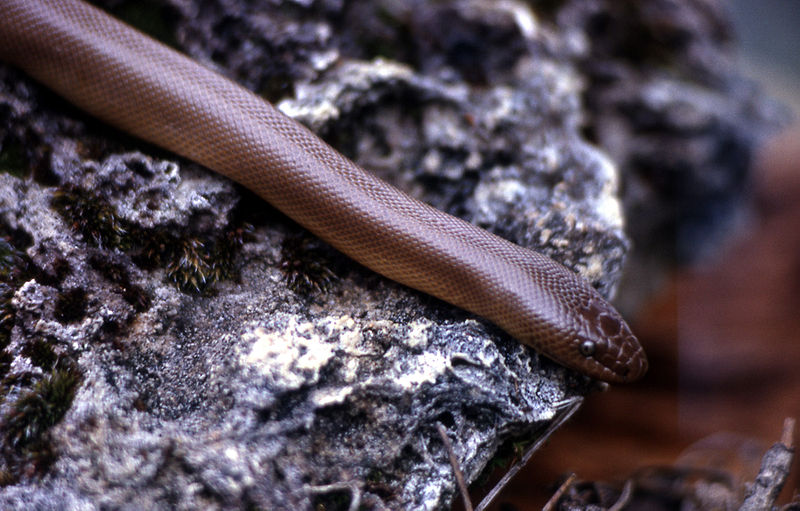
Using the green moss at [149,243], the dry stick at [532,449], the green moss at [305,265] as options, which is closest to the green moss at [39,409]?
the green moss at [149,243]

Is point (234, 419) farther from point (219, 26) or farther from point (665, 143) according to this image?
point (665, 143)

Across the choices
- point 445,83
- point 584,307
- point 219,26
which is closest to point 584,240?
point 584,307

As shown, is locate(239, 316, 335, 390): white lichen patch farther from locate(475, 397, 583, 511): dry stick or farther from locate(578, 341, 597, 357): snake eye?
locate(578, 341, 597, 357): snake eye

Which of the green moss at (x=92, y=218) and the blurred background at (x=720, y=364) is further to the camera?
the blurred background at (x=720, y=364)

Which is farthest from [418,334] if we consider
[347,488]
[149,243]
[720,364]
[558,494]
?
[720,364]

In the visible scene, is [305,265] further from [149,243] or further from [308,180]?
[149,243]

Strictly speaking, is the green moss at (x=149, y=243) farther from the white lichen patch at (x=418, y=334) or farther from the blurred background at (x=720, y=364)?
the blurred background at (x=720, y=364)
